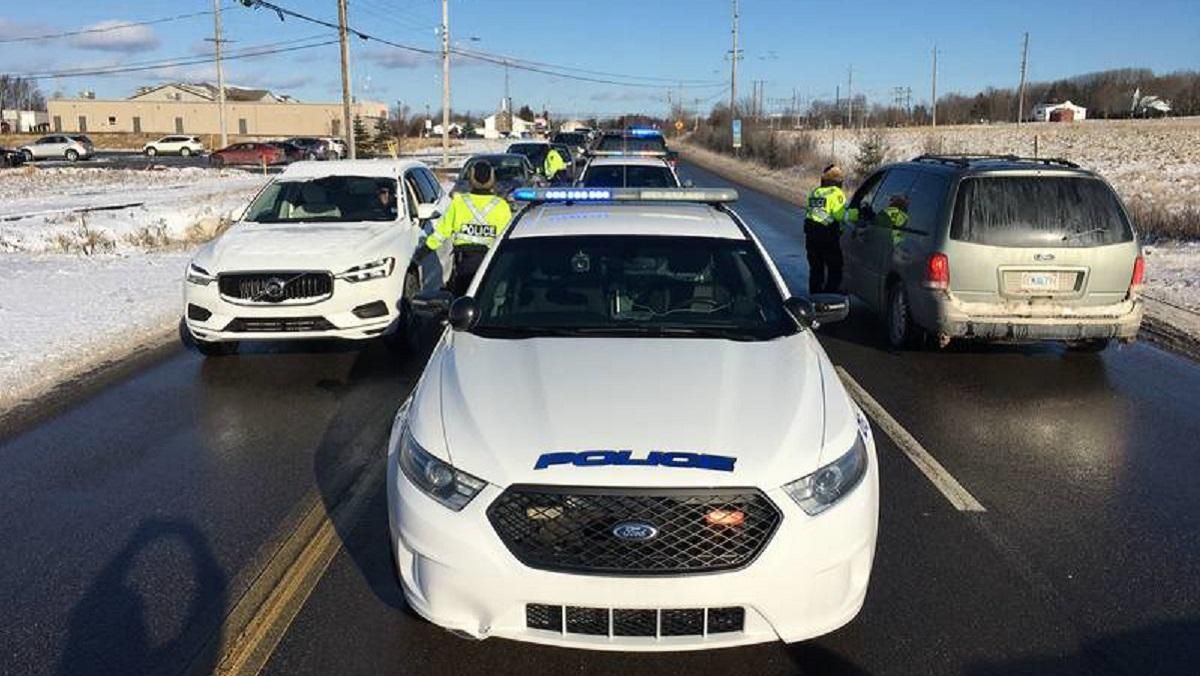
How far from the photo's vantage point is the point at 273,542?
15.6ft

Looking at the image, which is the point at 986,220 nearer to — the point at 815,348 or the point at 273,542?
the point at 815,348

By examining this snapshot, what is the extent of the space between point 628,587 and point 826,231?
880 centimetres

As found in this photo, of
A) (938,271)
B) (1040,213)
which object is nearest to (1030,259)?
(1040,213)

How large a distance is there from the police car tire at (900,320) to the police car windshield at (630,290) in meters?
4.21

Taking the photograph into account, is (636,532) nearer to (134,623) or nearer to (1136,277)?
(134,623)

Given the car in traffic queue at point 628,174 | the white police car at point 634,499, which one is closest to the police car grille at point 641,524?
the white police car at point 634,499

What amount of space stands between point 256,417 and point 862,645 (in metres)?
4.77

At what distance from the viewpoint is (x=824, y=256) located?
11.6m

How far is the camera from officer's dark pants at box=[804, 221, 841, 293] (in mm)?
11430

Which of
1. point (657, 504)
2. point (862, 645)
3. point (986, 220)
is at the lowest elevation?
point (862, 645)

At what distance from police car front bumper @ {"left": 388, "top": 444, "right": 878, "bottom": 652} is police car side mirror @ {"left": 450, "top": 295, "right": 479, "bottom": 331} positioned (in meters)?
1.35

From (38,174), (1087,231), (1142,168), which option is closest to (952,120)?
(1142,168)

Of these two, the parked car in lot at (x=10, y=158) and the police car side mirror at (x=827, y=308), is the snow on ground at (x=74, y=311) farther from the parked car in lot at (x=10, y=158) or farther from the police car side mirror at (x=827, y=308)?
the parked car in lot at (x=10, y=158)

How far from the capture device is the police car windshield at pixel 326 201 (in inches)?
386
